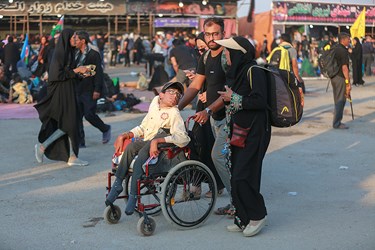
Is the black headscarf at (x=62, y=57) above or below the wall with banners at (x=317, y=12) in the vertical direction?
below

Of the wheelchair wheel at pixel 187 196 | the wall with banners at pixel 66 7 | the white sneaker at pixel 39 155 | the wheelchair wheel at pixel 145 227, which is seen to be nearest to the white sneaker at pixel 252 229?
the wheelchair wheel at pixel 187 196

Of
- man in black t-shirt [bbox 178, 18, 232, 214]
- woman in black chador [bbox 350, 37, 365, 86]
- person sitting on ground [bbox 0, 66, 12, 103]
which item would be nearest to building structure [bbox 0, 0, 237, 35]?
woman in black chador [bbox 350, 37, 365, 86]

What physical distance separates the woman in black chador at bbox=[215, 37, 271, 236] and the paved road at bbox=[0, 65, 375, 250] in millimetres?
272

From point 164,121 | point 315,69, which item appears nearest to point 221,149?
point 164,121

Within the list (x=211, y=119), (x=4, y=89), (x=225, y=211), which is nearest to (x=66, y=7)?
(x=4, y=89)

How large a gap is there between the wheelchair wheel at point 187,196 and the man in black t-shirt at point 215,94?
0.23 m

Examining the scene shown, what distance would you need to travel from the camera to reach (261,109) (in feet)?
18.3

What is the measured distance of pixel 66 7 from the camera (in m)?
36.6

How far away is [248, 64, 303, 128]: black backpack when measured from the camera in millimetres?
5617

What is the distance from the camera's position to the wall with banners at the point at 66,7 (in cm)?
3516

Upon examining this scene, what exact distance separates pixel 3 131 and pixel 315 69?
687 inches

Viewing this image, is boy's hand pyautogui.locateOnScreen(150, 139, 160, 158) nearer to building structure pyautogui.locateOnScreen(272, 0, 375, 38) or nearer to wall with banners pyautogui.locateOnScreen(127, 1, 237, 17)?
building structure pyautogui.locateOnScreen(272, 0, 375, 38)

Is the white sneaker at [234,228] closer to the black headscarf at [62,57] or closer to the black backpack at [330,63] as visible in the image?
the black headscarf at [62,57]

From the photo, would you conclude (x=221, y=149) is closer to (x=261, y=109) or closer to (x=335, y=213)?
(x=261, y=109)
